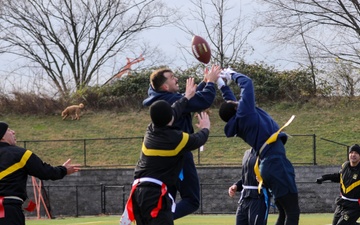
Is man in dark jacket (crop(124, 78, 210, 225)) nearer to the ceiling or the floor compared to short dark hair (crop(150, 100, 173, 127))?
nearer to the floor

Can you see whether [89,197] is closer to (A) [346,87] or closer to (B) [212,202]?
(B) [212,202]

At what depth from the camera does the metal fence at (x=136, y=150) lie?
28.7 metres

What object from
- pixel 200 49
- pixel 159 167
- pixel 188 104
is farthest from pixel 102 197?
pixel 159 167

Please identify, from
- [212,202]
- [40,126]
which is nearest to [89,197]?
[212,202]

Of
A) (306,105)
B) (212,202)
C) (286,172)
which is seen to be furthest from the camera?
(306,105)

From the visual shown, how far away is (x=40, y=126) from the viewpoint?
34656 mm

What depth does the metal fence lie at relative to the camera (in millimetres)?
28672

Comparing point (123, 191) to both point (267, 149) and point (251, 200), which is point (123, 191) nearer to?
point (251, 200)

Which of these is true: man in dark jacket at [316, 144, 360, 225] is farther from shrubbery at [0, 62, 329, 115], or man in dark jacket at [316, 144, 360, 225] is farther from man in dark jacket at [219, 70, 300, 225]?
shrubbery at [0, 62, 329, 115]

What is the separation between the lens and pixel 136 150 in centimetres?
3088

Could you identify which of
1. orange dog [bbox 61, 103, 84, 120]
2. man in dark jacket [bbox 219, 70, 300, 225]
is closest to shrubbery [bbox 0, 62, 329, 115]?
orange dog [bbox 61, 103, 84, 120]

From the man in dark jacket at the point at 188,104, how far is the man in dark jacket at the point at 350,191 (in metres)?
4.95

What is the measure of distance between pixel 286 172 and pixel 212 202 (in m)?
16.9

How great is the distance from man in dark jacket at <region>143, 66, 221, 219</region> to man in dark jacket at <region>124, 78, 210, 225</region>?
18.4 inches
